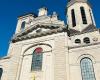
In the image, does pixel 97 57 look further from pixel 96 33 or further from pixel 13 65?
pixel 13 65

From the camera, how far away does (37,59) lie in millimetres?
22953

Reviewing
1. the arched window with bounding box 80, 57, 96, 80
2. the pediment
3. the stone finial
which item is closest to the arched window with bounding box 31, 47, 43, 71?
the pediment

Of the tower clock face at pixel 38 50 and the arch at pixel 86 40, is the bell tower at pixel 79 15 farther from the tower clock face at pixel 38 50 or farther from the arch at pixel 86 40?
the tower clock face at pixel 38 50

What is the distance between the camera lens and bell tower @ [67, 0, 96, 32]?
96.0ft

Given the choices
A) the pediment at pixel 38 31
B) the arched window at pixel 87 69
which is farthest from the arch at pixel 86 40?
the arched window at pixel 87 69

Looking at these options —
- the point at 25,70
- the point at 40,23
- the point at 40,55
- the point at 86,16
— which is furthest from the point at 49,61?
the point at 86,16

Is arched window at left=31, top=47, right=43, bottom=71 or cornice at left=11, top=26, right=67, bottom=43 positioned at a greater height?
cornice at left=11, top=26, right=67, bottom=43

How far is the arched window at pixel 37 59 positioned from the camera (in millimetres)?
22109

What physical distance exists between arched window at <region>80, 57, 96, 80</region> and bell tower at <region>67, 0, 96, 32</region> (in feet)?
28.6

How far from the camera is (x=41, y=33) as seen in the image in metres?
24.9

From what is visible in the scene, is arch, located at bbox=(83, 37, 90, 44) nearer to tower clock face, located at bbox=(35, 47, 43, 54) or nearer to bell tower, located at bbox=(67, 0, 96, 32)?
bell tower, located at bbox=(67, 0, 96, 32)

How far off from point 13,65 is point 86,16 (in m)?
15.1

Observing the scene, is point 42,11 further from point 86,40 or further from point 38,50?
point 86,40

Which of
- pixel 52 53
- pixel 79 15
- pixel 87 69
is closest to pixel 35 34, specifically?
pixel 52 53
